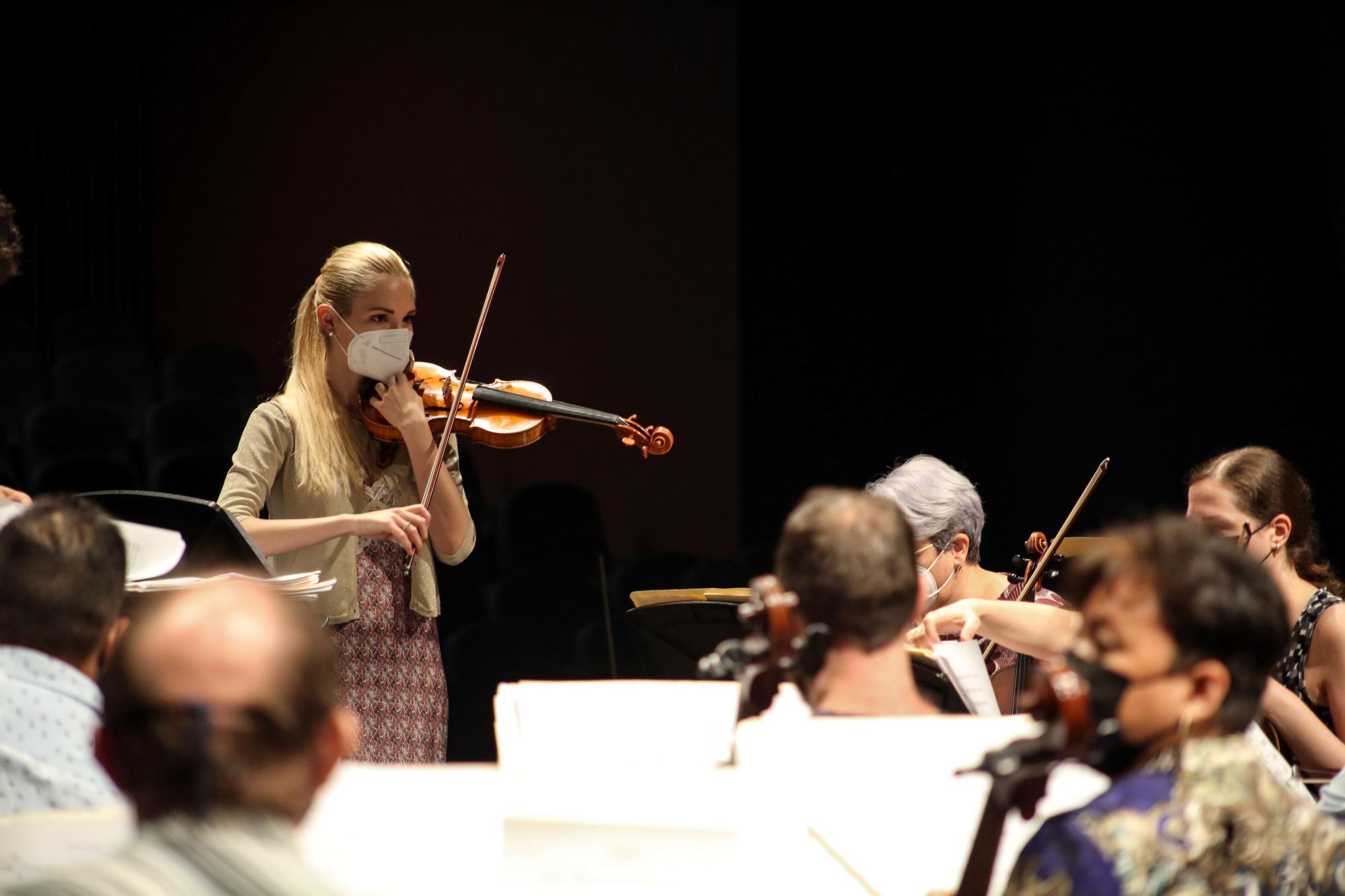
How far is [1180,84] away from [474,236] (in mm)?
2710

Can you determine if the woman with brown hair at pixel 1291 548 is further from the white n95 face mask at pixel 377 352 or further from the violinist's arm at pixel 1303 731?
the white n95 face mask at pixel 377 352

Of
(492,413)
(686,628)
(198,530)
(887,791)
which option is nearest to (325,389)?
(492,413)

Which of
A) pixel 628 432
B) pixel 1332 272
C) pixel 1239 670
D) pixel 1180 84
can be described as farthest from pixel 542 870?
pixel 1180 84

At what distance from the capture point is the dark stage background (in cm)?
447

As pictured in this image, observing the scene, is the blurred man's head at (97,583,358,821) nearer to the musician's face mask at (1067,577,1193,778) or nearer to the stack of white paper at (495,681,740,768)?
the stack of white paper at (495,681,740,768)

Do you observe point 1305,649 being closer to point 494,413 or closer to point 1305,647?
point 1305,647

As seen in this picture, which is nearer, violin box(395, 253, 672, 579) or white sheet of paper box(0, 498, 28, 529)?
white sheet of paper box(0, 498, 28, 529)

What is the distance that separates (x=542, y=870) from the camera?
46.8 inches

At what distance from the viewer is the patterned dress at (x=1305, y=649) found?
7.43 ft

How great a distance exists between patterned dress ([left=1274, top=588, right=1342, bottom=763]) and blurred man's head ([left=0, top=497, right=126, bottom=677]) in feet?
5.80

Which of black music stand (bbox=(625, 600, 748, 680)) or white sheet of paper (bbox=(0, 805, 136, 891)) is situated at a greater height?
white sheet of paper (bbox=(0, 805, 136, 891))

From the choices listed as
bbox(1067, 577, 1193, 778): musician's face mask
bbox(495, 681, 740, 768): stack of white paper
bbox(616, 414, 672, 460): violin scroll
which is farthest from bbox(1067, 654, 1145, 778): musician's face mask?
bbox(616, 414, 672, 460): violin scroll

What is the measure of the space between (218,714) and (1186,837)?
2.25 ft

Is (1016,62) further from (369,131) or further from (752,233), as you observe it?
(369,131)
